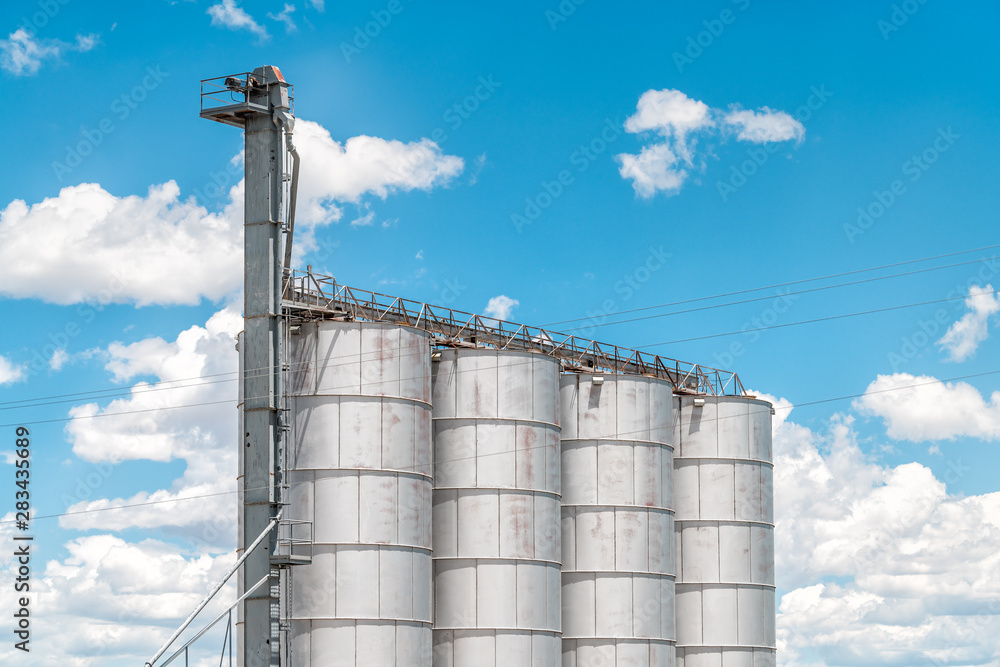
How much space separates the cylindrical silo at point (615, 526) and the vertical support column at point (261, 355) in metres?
16.2

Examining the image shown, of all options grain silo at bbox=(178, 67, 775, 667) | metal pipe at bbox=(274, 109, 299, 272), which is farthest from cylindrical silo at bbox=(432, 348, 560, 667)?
metal pipe at bbox=(274, 109, 299, 272)

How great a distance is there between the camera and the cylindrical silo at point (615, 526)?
64562 millimetres

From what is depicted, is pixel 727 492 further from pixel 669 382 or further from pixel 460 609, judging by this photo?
pixel 460 609

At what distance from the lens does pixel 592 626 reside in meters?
64.6

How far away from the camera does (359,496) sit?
180 feet

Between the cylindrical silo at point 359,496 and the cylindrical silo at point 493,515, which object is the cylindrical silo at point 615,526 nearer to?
the cylindrical silo at point 493,515

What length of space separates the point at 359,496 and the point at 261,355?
22.2ft

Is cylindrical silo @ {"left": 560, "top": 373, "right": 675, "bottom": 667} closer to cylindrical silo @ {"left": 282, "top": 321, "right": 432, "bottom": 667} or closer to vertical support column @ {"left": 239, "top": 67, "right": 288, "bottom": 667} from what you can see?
cylindrical silo @ {"left": 282, "top": 321, "right": 432, "bottom": 667}

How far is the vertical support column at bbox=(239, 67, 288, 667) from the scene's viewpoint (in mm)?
54125

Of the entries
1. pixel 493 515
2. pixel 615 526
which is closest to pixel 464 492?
pixel 493 515

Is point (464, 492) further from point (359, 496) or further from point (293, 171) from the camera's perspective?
point (293, 171)

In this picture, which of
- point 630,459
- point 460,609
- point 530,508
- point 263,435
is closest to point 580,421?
point 630,459

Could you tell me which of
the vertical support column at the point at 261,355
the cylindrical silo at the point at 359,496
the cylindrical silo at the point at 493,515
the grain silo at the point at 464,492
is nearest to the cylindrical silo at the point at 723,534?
the grain silo at the point at 464,492

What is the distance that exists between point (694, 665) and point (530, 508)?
50.6ft
